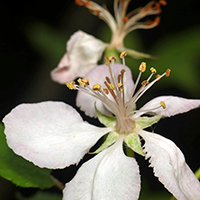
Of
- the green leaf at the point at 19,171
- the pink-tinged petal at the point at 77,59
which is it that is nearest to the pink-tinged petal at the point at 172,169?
the green leaf at the point at 19,171

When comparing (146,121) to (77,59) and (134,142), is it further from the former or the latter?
(77,59)

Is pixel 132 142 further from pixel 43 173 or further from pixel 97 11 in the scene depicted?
pixel 97 11

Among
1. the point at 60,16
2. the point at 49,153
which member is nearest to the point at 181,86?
the point at 49,153

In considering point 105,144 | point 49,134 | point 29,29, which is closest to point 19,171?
point 49,134

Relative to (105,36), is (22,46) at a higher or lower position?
lower

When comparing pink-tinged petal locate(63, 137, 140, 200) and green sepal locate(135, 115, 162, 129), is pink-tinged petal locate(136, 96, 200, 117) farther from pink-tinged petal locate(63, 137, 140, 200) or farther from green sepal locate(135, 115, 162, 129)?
pink-tinged petal locate(63, 137, 140, 200)

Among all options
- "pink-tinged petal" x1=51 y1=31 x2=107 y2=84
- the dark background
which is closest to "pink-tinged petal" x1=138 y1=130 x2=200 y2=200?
"pink-tinged petal" x1=51 y1=31 x2=107 y2=84
